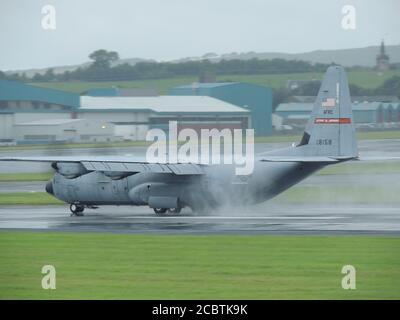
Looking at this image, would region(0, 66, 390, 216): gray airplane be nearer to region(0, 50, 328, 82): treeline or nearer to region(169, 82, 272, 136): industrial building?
region(0, 50, 328, 82): treeline

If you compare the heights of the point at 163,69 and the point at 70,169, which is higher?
the point at 163,69

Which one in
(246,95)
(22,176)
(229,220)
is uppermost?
(246,95)

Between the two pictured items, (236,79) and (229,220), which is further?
(236,79)

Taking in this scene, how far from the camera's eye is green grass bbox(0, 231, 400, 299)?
1625 centimetres

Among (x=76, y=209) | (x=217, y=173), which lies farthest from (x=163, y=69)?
(x=76, y=209)

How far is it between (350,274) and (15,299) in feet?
20.9

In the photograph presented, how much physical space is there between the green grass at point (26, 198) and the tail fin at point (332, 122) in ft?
40.7

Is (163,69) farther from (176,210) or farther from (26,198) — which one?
(26,198)

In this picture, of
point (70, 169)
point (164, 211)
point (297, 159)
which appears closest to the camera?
point (297, 159)

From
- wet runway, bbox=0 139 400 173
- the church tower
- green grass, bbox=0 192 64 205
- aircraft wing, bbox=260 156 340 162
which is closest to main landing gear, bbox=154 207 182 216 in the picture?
wet runway, bbox=0 139 400 173

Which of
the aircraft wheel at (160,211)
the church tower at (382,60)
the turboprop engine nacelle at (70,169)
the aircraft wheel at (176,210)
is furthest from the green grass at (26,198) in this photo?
the church tower at (382,60)

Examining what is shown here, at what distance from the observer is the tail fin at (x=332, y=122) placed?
29969 millimetres

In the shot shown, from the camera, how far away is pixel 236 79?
33.2 metres

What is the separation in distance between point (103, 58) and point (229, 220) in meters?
7.51
